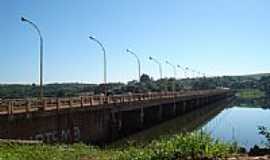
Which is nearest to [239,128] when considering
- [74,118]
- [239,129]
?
[239,129]

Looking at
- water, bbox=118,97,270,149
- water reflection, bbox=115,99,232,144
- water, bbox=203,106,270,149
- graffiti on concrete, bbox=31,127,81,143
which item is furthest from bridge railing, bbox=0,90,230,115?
water, bbox=203,106,270,149

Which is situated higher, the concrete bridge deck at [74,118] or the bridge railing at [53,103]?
the bridge railing at [53,103]

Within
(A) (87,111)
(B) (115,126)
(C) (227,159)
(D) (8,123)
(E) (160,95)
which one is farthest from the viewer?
(E) (160,95)

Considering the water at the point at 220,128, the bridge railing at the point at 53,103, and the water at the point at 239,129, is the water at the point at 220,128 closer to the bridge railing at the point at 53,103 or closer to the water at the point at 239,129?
the water at the point at 239,129

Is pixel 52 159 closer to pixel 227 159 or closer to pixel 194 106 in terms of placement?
pixel 227 159

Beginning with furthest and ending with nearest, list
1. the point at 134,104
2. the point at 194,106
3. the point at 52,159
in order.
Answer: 1. the point at 194,106
2. the point at 134,104
3. the point at 52,159

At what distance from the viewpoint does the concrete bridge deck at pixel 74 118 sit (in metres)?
34.6

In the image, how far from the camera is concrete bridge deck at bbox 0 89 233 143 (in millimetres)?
34625

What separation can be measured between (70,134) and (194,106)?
91.3 meters

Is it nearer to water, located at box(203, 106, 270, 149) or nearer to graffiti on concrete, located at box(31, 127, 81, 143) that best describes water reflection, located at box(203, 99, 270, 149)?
water, located at box(203, 106, 270, 149)

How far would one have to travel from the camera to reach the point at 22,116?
3466 cm

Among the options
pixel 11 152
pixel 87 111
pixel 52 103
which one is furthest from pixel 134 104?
pixel 11 152

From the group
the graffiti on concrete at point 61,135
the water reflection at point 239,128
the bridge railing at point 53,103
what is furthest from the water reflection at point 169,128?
the graffiti on concrete at point 61,135

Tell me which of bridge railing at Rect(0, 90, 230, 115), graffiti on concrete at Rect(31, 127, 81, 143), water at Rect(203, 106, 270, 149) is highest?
bridge railing at Rect(0, 90, 230, 115)
